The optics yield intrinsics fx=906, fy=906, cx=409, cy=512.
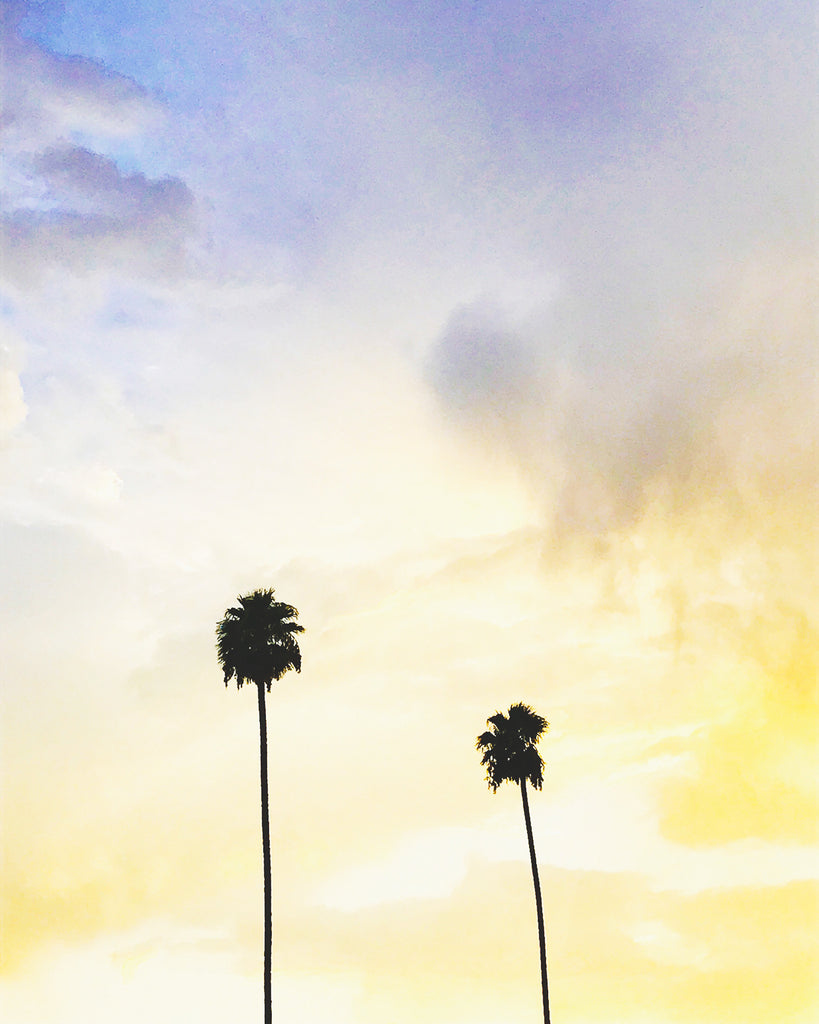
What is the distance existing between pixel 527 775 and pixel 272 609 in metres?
20.5

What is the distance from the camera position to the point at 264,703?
47406 mm

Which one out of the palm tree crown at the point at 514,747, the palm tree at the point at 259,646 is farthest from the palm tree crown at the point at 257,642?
the palm tree crown at the point at 514,747

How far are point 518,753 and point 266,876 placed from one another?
62.8 feet

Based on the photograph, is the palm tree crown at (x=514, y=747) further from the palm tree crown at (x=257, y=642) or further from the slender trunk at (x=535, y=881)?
the palm tree crown at (x=257, y=642)

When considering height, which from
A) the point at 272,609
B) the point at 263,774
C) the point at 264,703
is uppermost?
the point at 272,609

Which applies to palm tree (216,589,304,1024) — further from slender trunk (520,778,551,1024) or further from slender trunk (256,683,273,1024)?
slender trunk (520,778,551,1024)

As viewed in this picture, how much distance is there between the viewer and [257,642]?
47031 millimetres

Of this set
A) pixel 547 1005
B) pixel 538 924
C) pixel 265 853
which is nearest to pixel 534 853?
pixel 538 924

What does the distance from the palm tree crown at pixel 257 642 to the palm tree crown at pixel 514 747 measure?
16171 mm

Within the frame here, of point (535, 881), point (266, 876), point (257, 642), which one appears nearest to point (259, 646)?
point (257, 642)

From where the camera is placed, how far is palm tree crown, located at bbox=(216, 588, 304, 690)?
154 ft

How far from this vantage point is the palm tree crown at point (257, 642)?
154ft

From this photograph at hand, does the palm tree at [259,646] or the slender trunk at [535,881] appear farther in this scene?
the slender trunk at [535,881]

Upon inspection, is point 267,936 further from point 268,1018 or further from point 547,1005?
point 547,1005
